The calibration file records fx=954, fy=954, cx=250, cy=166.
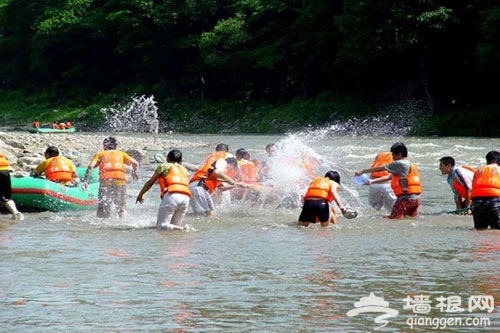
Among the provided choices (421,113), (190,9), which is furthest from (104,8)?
(421,113)

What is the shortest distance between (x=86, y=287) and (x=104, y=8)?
213 feet

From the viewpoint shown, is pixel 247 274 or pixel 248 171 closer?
pixel 247 274

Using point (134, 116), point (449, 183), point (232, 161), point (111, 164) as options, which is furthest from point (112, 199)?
point (134, 116)

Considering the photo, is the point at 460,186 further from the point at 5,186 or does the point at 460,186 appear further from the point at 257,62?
the point at 257,62

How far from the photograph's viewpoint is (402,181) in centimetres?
1429

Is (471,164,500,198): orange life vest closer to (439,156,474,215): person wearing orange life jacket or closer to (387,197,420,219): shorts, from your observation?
(439,156,474,215): person wearing orange life jacket

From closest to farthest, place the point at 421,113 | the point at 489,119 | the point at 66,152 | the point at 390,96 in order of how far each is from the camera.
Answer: the point at 66,152
the point at 489,119
the point at 421,113
the point at 390,96

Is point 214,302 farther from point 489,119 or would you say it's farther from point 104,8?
point 104,8

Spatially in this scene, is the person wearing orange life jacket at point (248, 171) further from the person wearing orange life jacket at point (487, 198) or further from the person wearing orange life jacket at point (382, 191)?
the person wearing orange life jacket at point (487, 198)

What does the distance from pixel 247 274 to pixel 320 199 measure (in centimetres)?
350

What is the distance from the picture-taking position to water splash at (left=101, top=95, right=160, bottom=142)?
193ft

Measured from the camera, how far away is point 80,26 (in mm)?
71938

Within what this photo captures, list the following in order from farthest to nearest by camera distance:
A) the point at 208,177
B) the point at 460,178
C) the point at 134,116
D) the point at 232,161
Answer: the point at 134,116 → the point at 232,161 → the point at 208,177 → the point at 460,178

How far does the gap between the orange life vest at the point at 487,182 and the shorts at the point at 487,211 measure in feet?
0.22
